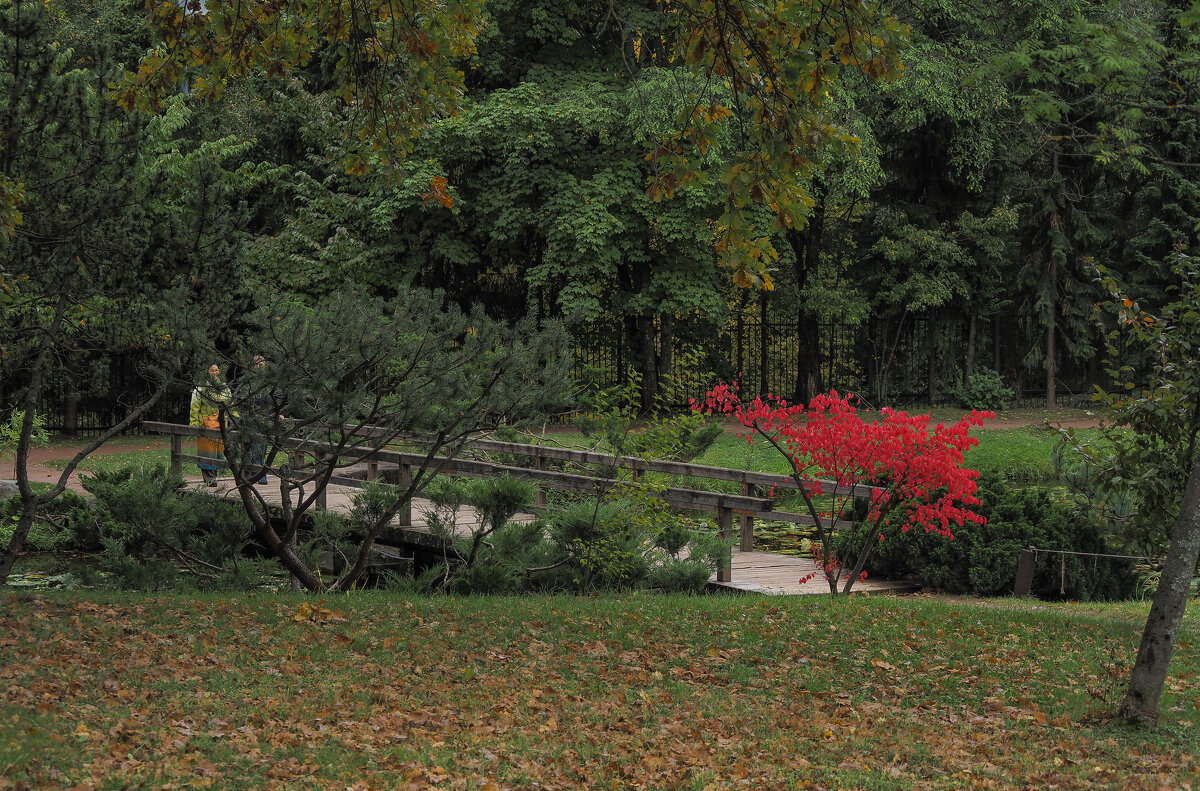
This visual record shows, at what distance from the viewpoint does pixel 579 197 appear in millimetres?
24688

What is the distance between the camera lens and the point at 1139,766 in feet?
18.7

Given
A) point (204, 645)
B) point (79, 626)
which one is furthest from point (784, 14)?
point (79, 626)

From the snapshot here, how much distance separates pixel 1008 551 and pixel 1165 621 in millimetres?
5641

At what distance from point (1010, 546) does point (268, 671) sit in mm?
7960

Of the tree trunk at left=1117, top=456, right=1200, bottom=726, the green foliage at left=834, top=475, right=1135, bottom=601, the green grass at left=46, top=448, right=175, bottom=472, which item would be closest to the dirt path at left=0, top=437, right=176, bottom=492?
the green grass at left=46, top=448, right=175, bottom=472

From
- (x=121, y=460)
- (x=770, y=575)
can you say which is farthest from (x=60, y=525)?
(x=121, y=460)

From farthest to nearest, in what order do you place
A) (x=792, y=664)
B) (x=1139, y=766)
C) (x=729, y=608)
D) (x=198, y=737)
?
(x=729, y=608) → (x=792, y=664) → (x=1139, y=766) → (x=198, y=737)

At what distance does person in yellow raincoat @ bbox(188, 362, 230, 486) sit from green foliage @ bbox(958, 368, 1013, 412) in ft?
71.2

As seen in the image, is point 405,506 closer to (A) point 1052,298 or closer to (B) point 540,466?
(B) point 540,466

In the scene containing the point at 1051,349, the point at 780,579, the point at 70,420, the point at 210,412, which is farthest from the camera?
the point at 1051,349

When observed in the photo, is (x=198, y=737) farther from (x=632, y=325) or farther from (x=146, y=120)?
(x=632, y=325)

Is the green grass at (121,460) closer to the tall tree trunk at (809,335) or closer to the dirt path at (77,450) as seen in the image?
the dirt path at (77,450)

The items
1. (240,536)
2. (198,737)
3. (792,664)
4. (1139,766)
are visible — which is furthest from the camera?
(240,536)

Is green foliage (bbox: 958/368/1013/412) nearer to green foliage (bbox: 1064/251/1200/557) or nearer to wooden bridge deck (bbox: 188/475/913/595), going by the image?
wooden bridge deck (bbox: 188/475/913/595)
